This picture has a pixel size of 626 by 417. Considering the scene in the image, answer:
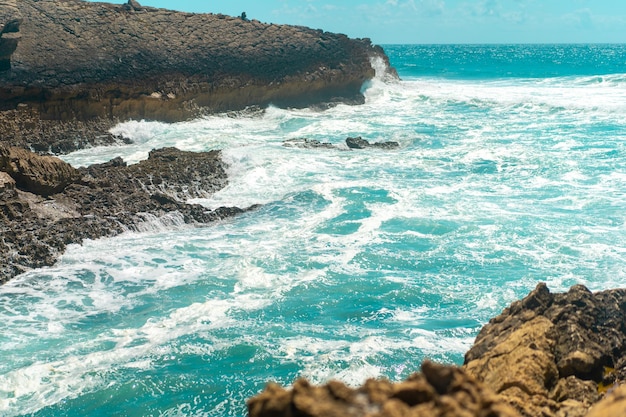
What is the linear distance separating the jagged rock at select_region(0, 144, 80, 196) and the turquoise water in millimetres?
2128

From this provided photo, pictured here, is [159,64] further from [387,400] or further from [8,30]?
[387,400]

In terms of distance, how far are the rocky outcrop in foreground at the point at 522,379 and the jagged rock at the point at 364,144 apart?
18.4 metres

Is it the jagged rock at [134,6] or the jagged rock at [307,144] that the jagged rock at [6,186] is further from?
the jagged rock at [134,6]

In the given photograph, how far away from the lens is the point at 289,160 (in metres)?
22.5

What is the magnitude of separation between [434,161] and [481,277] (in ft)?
37.5

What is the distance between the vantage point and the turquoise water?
8.73 meters

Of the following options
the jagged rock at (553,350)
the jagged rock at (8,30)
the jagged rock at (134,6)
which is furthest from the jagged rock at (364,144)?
the jagged rock at (553,350)

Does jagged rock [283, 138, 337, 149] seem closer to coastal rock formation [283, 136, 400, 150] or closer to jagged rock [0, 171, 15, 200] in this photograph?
coastal rock formation [283, 136, 400, 150]

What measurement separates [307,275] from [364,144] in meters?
13.6

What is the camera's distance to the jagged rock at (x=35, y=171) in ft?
48.2

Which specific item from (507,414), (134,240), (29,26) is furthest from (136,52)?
(507,414)

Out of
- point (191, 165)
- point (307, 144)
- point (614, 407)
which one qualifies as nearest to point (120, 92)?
point (307, 144)

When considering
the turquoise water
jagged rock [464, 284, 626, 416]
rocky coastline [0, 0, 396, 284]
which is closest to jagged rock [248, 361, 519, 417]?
jagged rock [464, 284, 626, 416]

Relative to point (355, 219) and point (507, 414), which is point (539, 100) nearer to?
point (355, 219)
